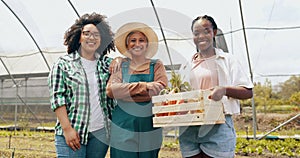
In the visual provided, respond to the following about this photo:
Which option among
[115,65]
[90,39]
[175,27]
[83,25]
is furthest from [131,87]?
[175,27]

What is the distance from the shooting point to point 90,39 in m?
2.07

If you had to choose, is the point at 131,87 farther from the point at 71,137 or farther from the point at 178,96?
the point at 71,137

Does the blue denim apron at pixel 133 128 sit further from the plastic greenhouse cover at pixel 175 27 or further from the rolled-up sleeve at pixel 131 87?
the plastic greenhouse cover at pixel 175 27

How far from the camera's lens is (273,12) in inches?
252

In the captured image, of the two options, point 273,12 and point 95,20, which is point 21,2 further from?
point 95,20

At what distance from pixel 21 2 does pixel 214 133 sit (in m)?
6.71

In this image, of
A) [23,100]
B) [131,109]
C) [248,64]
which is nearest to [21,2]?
[23,100]

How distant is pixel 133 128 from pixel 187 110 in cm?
35

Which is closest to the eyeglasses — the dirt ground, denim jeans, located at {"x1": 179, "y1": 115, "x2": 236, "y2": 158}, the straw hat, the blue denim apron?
the straw hat

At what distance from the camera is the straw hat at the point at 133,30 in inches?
80.4

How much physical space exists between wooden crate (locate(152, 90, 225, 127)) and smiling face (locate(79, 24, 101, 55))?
1.67ft

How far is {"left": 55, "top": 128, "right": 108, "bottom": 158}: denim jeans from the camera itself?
77.5 inches

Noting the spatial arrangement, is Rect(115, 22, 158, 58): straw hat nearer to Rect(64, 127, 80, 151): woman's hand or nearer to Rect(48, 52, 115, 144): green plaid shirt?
Rect(48, 52, 115, 144): green plaid shirt

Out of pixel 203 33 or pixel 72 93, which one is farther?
pixel 72 93
